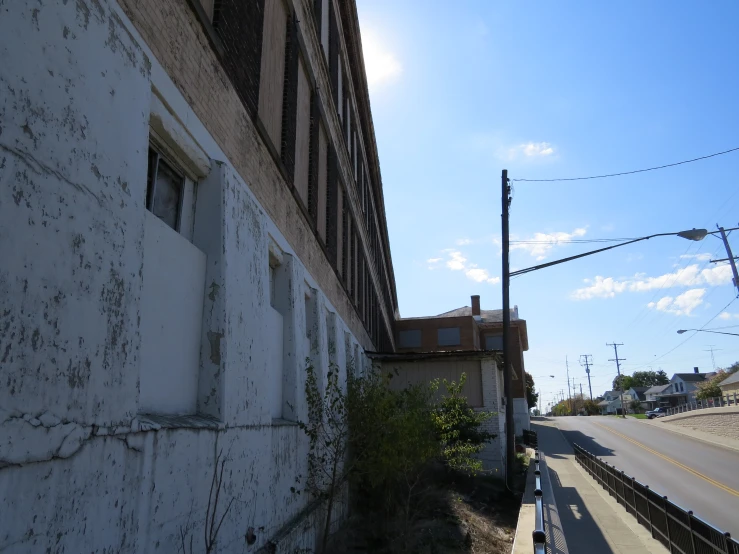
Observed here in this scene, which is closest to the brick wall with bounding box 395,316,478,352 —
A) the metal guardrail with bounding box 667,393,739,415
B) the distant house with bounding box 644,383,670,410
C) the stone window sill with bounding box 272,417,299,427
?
the metal guardrail with bounding box 667,393,739,415

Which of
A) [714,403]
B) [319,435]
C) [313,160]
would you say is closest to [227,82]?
[313,160]

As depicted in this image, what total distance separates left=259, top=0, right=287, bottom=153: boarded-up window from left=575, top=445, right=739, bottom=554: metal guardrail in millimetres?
8167

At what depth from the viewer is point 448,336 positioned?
4453cm

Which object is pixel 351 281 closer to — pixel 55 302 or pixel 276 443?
pixel 276 443

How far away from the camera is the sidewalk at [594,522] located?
380 inches

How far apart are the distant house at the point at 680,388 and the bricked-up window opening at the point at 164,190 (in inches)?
4541

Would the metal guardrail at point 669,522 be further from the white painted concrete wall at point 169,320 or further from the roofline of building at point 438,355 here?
the white painted concrete wall at point 169,320

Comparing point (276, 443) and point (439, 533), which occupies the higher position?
point (276, 443)

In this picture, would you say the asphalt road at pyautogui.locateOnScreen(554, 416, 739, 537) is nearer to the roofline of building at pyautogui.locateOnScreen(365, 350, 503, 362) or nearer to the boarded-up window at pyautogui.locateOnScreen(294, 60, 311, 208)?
the roofline of building at pyautogui.locateOnScreen(365, 350, 503, 362)

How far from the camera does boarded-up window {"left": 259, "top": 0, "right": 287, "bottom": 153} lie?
25.9 feet

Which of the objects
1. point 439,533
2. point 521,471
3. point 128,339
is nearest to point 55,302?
point 128,339

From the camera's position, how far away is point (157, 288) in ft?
14.6

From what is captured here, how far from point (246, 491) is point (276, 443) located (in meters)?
1.29

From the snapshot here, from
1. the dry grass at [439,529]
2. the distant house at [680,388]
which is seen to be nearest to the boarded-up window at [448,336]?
the dry grass at [439,529]
